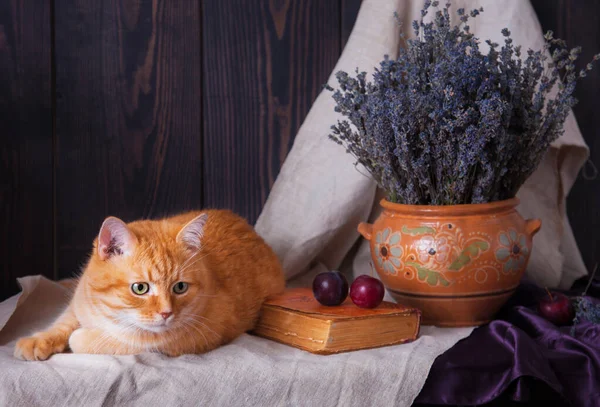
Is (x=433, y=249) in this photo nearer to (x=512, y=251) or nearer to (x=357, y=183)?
(x=512, y=251)

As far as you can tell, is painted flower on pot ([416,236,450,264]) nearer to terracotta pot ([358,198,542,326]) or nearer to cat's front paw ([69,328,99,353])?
terracotta pot ([358,198,542,326])

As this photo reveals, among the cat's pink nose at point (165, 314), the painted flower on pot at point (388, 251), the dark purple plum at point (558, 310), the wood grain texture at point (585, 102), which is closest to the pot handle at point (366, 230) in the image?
the painted flower on pot at point (388, 251)

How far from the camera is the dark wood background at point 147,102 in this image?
1.70 meters

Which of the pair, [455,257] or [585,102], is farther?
[585,102]

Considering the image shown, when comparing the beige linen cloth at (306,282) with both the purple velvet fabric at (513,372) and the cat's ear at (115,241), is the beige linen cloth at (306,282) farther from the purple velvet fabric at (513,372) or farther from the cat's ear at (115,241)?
the cat's ear at (115,241)

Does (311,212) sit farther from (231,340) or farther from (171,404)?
(171,404)

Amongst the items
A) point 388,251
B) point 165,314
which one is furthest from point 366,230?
point 165,314

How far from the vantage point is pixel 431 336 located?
4.14 feet

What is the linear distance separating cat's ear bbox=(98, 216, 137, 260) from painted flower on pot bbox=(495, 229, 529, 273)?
666 mm

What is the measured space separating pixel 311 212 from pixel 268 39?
1.57ft

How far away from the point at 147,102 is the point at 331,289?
784mm

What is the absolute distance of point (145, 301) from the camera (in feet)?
3.71

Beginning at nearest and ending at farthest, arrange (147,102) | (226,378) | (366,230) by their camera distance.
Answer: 1. (226,378)
2. (366,230)
3. (147,102)

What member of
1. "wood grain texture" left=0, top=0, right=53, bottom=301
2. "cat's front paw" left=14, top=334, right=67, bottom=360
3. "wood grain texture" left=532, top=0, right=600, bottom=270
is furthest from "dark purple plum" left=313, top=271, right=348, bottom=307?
"wood grain texture" left=532, top=0, right=600, bottom=270
